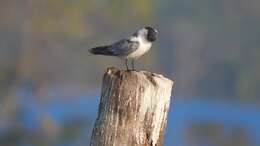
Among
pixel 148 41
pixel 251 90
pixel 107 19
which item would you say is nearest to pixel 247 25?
pixel 251 90

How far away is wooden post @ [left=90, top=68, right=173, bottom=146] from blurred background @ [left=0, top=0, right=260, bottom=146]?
A: 37.2 ft

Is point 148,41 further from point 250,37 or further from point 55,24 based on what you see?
point 250,37

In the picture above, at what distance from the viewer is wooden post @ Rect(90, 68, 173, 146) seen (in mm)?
3018

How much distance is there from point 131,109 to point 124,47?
2.53 feet

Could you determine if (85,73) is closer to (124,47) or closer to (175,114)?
(175,114)

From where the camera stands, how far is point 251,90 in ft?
57.8

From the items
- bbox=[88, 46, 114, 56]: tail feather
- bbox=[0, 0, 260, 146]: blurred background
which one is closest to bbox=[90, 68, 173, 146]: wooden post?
bbox=[88, 46, 114, 56]: tail feather

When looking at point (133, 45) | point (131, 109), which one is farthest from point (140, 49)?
point (131, 109)

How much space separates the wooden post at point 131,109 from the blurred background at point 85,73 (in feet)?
37.2

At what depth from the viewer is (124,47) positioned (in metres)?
3.75

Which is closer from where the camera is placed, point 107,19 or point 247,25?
point 107,19

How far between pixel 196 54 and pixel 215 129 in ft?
7.36

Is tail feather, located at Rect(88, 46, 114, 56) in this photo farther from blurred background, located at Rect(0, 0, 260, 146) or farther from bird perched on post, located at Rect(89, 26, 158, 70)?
blurred background, located at Rect(0, 0, 260, 146)

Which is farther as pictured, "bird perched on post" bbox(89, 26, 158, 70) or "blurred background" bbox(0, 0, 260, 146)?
"blurred background" bbox(0, 0, 260, 146)
